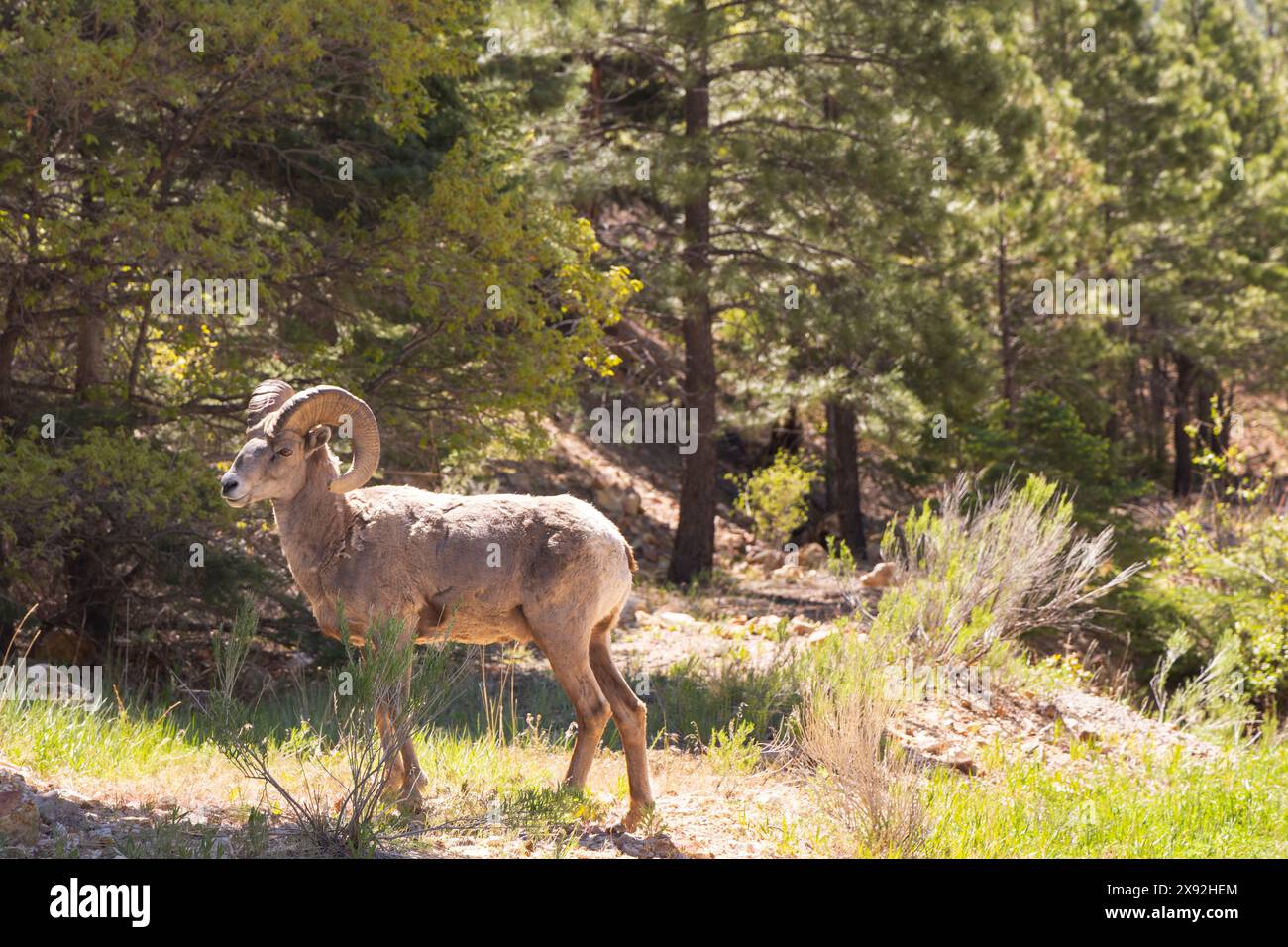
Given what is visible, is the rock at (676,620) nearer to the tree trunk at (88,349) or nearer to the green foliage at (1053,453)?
the green foliage at (1053,453)

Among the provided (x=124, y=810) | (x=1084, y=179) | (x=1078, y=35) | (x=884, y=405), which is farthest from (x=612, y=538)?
(x=1078, y=35)

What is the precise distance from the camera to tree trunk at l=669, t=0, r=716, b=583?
16766mm

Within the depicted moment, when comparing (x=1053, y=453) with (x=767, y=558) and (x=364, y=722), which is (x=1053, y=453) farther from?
(x=364, y=722)

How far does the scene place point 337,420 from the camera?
6691 mm

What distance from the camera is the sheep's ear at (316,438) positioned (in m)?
6.61

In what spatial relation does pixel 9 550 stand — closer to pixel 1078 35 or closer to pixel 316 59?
pixel 316 59

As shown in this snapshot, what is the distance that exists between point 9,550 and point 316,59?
15.3 feet

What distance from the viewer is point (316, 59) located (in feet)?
35.2

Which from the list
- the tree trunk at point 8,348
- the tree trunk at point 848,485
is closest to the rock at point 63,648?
the tree trunk at point 8,348

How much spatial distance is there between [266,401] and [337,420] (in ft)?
1.27

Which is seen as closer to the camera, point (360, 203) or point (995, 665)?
point (995, 665)

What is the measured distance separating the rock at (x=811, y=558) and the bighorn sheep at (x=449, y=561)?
46.4 feet

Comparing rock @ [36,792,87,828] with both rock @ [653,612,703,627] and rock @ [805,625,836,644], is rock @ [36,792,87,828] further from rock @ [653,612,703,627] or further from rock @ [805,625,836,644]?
rock @ [653,612,703,627]

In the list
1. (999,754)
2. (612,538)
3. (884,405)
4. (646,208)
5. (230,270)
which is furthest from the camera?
(646,208)
